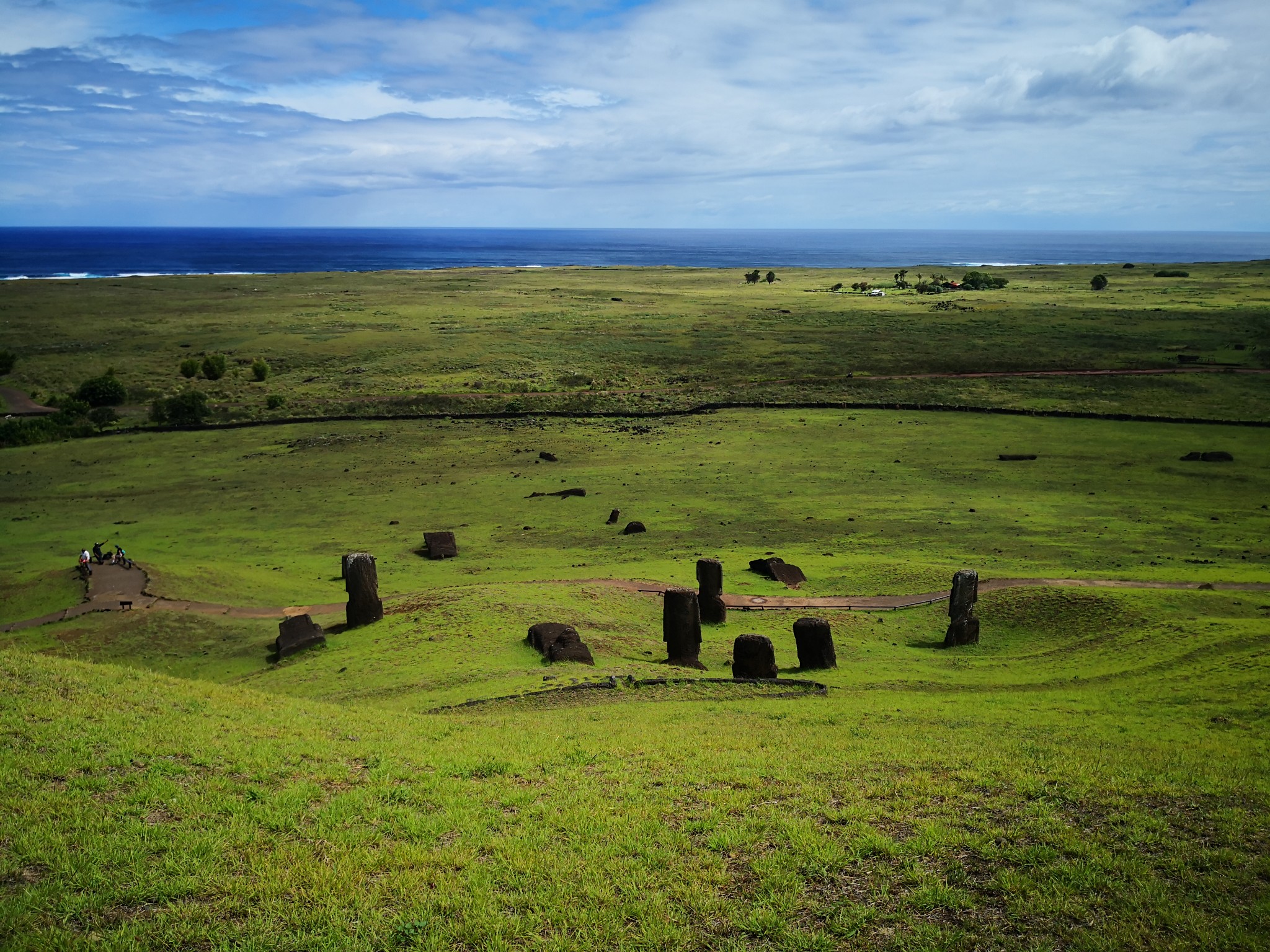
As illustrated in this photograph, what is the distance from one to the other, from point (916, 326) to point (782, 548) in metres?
70.7

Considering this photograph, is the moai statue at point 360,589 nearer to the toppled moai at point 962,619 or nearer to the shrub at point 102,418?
the toppled moai at point 962,619

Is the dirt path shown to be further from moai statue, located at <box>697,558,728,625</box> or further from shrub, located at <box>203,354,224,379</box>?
moai statue, located at <box>697,558,728,625</box>

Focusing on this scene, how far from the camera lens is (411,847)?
9.62m

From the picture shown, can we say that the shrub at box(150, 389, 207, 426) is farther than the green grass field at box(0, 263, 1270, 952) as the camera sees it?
Yes

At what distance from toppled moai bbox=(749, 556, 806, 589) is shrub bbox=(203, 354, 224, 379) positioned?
6187 cm

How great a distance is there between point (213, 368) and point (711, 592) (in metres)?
64.5

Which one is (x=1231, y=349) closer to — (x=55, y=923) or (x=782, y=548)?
(x=782, y=548)

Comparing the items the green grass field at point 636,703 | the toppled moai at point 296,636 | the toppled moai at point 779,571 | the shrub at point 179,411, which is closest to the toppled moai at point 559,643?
the green grass field at point 636,703

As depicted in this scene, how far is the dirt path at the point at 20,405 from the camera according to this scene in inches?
2512

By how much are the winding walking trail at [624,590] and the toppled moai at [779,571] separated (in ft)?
3.66

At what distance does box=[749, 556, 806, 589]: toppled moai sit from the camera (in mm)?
27391

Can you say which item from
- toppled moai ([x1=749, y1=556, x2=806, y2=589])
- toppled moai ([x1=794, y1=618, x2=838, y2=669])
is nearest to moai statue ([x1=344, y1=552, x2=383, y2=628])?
toppled moai ([x1=794, y1=618, x2=838, y2=669])

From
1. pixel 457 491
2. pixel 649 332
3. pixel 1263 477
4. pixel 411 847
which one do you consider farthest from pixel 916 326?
pixel 411 847

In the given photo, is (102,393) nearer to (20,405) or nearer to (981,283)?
(20,405)
